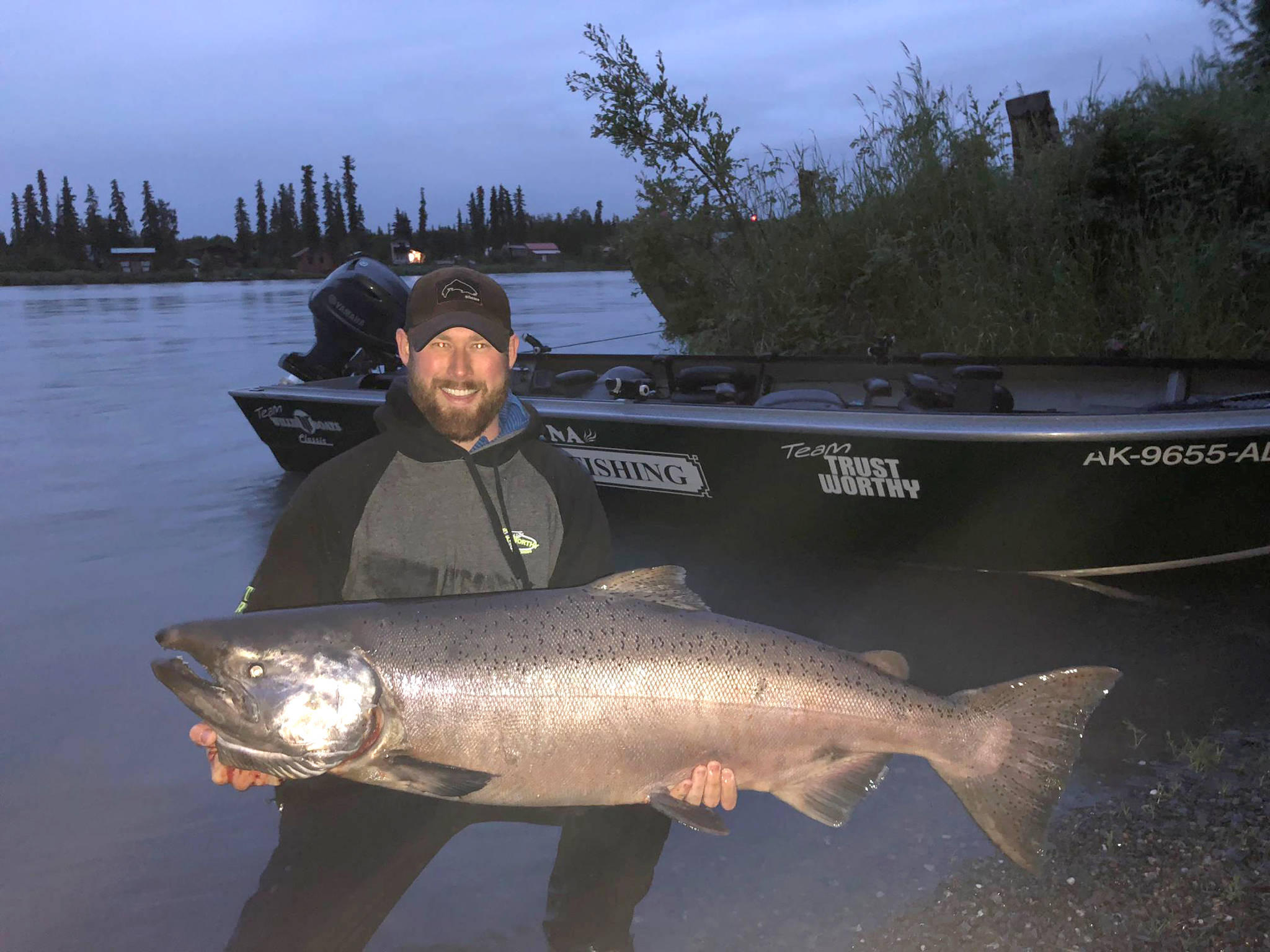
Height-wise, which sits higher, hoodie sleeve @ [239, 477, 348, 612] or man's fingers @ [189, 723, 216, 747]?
hoodie sleeve @ [239, 477, 348, 612]

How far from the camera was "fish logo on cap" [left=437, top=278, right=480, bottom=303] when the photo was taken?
10.1 feet

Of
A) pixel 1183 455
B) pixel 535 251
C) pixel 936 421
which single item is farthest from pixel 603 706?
pixel 535 251

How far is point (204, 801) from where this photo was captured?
4.06m

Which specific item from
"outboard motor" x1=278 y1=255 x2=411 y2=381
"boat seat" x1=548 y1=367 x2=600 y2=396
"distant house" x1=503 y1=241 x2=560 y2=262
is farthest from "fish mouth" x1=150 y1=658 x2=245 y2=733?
"distant house" x1=503 y1=241 x2=560 y2=262

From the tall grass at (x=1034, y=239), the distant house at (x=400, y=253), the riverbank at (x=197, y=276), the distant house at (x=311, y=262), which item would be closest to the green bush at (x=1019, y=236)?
the tall grass at (x=1034, y=239)

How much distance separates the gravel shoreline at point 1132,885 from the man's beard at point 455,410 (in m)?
1.97

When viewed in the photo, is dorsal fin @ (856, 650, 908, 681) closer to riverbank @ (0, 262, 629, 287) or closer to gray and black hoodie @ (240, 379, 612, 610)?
gray and black hoodie @ (240, 379, 612, 610)

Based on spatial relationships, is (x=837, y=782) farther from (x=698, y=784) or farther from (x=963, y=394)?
(x=963, y=394)

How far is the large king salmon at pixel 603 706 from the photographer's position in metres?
2.23

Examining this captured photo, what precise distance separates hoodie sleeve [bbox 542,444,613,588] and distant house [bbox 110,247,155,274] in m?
125

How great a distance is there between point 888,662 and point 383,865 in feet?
5.10

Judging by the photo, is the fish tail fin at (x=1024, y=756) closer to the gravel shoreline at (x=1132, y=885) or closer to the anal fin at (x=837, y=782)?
the anal fin at (x=837, y=782)

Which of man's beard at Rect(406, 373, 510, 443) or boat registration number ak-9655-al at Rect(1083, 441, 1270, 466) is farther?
boat registration number ak-9655-al at Rect(1083, 441, 1270, 466)

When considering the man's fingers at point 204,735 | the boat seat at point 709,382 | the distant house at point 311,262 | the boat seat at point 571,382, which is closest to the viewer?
Answer: the man's fingers at point 204,735
